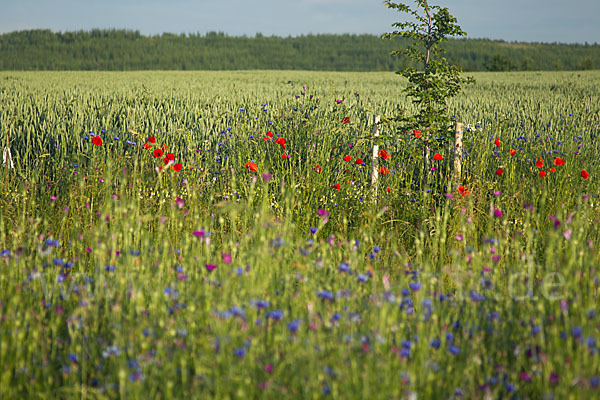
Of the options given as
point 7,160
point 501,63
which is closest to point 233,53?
point 501,63

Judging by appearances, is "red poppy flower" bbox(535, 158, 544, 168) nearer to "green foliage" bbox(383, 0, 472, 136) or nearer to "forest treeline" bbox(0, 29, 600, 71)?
"green foliage" bbox(383, 0, 472, 136)

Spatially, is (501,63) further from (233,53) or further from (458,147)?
(458,147)

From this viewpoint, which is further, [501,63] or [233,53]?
[233,53]

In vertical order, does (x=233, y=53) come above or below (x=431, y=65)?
above

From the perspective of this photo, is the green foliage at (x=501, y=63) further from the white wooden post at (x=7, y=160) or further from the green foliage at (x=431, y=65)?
the white wooden post at (x=7, y=160)

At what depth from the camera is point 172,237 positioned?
13.1 feet

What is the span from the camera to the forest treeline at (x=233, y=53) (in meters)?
66.4

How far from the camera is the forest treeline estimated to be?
218 ft

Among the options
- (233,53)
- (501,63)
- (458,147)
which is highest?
(233,53)

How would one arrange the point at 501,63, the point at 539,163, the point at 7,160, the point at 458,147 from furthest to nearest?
the point at 501,63
the point at 458,147
the point at 7,160
the point at 539,163

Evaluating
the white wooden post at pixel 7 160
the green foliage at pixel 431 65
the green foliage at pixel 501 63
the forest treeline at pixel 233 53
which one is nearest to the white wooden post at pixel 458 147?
the green foliage at pixel 431 65

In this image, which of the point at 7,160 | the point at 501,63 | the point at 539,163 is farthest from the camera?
the point at 501,63

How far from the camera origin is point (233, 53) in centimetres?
7400

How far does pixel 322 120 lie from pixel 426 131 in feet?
5.18
